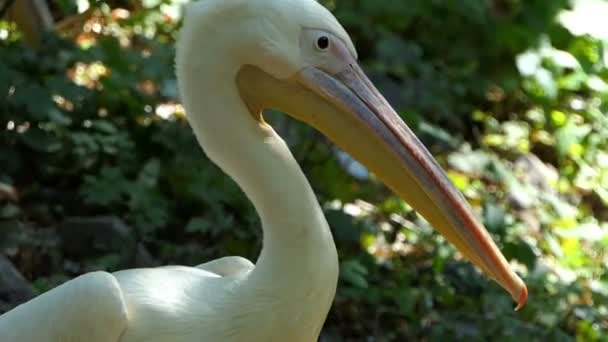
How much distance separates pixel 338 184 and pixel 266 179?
2132 mm

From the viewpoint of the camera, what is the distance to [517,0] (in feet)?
21.7

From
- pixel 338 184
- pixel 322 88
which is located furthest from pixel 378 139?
pixel 338 184

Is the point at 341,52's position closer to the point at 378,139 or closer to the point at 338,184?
the point at 378,139

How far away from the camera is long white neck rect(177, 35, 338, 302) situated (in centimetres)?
242

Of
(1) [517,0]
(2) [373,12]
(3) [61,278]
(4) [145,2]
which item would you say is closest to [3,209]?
(3) [61,278]

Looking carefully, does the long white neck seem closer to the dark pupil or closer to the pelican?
the pelican

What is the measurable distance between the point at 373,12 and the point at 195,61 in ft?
10.9

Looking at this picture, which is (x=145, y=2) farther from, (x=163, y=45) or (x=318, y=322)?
(x=318, y=322)

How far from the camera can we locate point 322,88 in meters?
2.44

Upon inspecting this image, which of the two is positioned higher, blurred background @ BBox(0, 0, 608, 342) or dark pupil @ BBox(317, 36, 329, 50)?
dark pupil @ BBox(317, 36, 329, 50)

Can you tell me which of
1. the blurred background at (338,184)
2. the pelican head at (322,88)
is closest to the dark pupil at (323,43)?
the pelican head at (322,88)

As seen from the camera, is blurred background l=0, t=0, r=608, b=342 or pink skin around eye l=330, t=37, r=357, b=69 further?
blurred background l=0, t=0, r=608, b=342

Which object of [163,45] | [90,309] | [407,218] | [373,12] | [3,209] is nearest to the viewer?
[90,309]

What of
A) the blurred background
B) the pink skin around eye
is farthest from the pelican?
the blurred background
